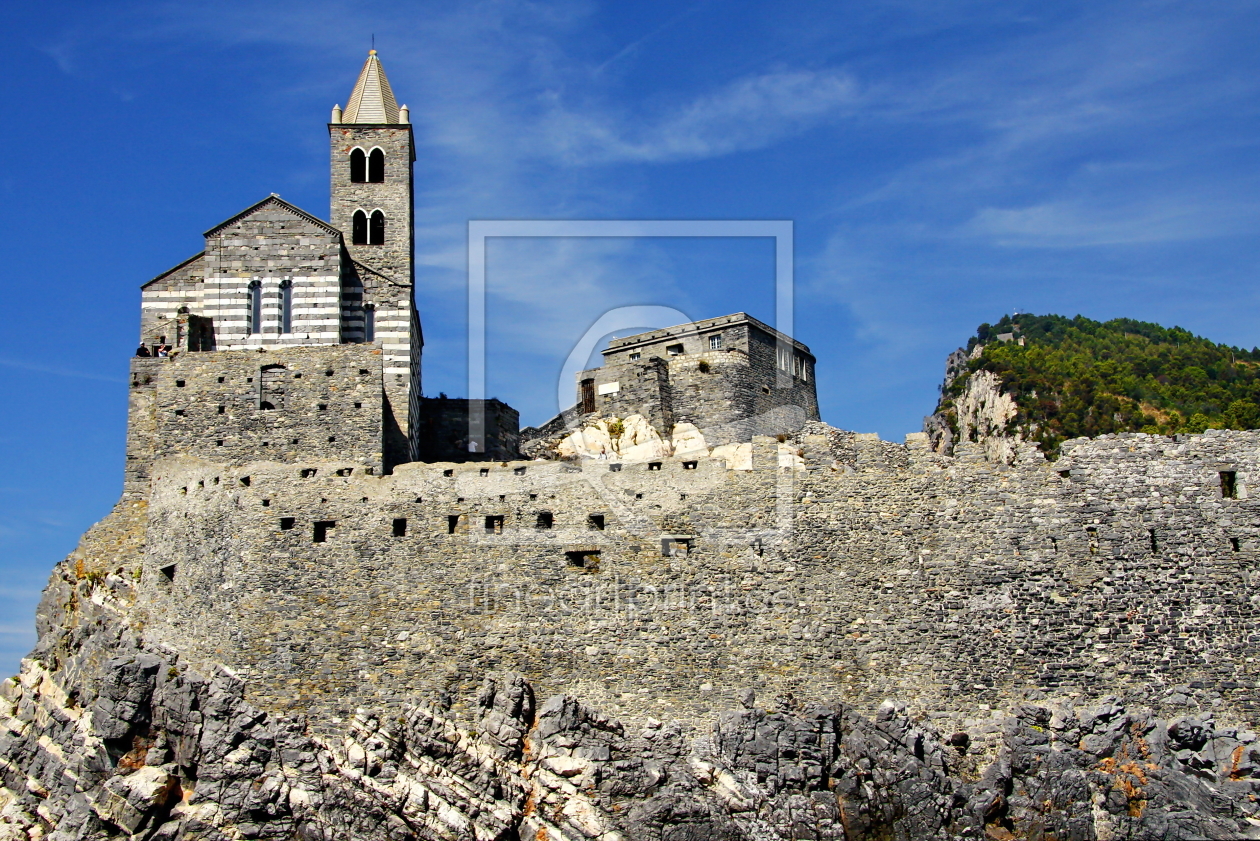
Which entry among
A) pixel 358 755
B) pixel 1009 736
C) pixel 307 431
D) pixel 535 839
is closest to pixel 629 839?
pixel 535 839

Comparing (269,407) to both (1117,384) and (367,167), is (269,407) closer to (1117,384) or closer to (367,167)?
(367,167)

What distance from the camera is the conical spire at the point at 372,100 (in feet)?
161

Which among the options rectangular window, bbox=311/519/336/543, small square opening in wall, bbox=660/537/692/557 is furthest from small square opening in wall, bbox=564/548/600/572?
rectangular window, bbox=311/519/336/543

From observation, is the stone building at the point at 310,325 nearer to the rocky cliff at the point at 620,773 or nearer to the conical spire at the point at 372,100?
the conical spire at the point at 372,100

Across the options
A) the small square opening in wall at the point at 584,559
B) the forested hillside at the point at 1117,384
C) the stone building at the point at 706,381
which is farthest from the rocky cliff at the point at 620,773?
the forested hillside at the point at 1117,384

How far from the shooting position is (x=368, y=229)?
47844 mm

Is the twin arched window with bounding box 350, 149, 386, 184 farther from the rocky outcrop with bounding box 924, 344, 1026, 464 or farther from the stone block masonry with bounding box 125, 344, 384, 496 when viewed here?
the rocky outcrop with bounding box 924, 344, 1026, 464

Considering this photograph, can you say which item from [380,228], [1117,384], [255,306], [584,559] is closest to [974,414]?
[1117,384]

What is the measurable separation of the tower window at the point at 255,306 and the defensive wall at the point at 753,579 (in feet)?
22.3

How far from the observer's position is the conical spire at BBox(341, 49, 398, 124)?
4912 centimetres

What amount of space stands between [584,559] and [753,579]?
4517 millimetres

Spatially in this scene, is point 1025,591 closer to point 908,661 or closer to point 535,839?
point 908,661

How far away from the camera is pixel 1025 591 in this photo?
37219 mm

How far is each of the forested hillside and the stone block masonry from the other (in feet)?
94.0
